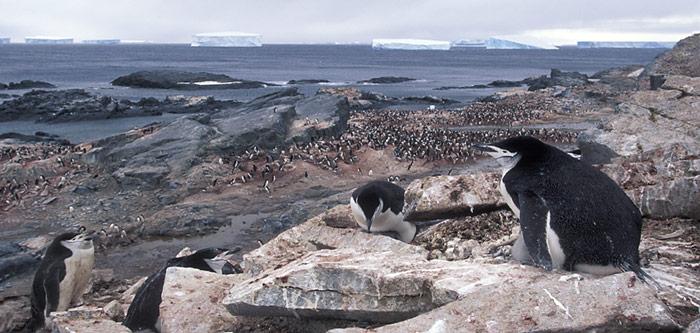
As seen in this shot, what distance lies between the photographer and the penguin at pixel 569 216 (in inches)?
149

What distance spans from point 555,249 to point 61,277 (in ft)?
19.8

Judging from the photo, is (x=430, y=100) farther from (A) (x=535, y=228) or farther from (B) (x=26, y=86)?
(A) (x=535, y=228)

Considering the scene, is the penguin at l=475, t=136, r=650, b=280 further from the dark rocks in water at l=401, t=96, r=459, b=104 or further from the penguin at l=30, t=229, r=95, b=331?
the dark rocks in water at l=401, t=96, r=459, b=104

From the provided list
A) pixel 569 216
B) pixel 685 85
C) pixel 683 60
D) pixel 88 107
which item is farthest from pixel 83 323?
pixel 88 107

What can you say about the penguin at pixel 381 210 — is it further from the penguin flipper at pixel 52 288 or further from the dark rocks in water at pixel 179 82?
the dark rocks in water at pixel 179 82

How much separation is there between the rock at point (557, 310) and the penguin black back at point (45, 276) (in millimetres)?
5379

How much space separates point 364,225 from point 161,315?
89.1 inches

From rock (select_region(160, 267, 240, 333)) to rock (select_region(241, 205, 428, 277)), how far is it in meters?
0.46

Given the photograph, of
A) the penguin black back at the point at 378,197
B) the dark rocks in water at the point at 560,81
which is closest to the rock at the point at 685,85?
the penguin black back at the point at 378,197

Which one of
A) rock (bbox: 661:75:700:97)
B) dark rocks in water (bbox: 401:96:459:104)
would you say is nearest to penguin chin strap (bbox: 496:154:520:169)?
rock (bbox: 661:75:700:97)

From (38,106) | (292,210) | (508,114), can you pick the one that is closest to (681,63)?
(508,114)

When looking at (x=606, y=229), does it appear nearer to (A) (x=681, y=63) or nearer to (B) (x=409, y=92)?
(A) (x=681, y=63)

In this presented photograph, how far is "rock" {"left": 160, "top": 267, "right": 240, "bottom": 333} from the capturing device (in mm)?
4660

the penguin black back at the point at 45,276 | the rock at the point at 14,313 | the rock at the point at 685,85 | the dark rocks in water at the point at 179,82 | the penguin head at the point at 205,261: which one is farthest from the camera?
the dark rocks in water at the point at 179,82
